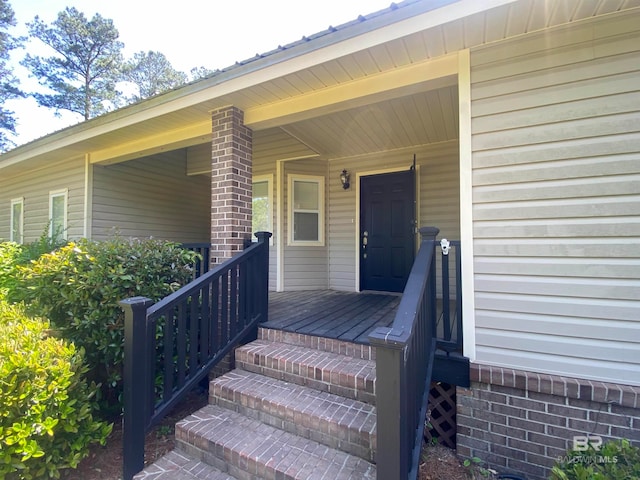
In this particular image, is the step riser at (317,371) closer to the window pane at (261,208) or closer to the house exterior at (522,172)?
the house exterior at (522,172)

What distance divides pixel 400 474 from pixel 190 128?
13.8 feet

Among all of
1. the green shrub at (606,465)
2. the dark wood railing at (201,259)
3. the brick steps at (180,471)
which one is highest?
the dark wood railing at (201,259)

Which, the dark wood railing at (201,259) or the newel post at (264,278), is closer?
the newel post at (264,278)

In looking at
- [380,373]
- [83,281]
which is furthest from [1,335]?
[380,373]

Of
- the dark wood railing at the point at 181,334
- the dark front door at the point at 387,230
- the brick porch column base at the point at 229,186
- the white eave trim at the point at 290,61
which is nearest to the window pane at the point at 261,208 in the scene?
the dark front door at the point at 387,230

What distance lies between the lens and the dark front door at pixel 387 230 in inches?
196

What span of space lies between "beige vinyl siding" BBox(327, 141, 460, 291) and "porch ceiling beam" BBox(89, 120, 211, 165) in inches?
97.3

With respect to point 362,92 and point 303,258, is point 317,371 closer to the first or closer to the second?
point 362,92

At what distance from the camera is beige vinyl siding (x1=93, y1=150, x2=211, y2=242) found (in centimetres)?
566

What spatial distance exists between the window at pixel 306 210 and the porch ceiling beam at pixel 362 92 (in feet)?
6.81

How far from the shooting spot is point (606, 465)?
1.47 m

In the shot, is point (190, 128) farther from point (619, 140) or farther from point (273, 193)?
point (619, 140)

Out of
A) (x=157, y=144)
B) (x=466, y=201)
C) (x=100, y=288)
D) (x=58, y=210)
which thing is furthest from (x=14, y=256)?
(x=466, y=201)

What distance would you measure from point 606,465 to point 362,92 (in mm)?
3035
